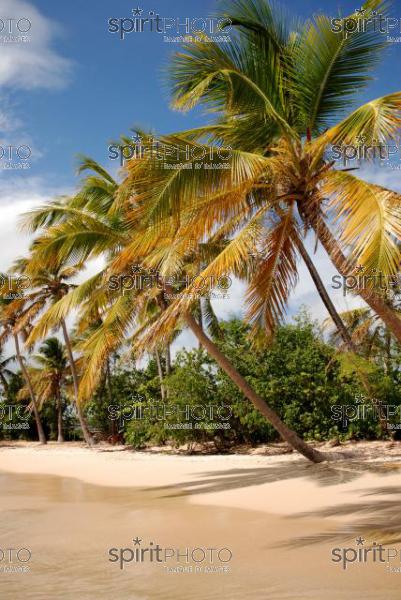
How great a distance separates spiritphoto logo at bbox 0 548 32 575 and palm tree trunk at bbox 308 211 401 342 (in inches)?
195

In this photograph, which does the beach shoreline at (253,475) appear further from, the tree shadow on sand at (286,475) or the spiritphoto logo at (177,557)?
the spiritphoto logo at (177,557)

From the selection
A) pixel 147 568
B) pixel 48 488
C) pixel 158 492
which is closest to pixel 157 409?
pixel 48 488

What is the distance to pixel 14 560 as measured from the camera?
6.86m

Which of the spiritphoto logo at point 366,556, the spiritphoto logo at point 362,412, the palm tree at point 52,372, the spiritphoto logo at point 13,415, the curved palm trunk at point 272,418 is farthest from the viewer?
the spiritphoto logo at point 13,415

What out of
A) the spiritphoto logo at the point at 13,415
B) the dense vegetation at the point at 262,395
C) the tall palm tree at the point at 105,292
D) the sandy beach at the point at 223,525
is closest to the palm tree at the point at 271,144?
the tall palm tree at the point at 105,292

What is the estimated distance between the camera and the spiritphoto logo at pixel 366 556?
5.81 meters

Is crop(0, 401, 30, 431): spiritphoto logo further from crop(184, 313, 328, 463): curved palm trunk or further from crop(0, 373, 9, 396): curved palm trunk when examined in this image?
crop(184, 313, 328, 463): curved palm trunk

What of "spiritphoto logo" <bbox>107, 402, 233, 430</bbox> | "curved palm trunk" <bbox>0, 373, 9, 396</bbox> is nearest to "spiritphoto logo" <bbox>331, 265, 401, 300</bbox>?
"spiritphoto logo" <bbox>107, 402, 233, 430</bbox>

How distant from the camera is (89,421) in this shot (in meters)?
30.7

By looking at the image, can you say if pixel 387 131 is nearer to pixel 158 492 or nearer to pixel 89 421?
pixel 158 492

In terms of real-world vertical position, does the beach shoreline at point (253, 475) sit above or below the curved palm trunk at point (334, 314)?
below

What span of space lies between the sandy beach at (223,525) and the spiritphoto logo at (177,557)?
0.06m

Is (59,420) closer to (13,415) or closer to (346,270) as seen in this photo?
(13,415)

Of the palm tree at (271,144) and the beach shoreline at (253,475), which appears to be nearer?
the palm tree at (271,144)
